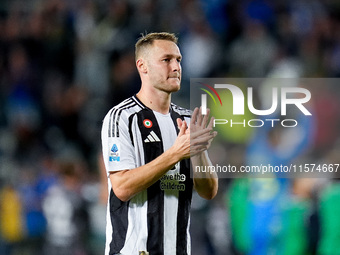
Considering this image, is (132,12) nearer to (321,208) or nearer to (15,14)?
(15,14)

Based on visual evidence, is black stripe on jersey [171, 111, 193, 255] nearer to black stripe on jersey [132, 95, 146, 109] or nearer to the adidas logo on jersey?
the adidas logo on jersey

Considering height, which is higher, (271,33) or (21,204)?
(271,33)

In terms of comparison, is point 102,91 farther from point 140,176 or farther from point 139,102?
point 140,176

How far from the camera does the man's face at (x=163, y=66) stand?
3.50m

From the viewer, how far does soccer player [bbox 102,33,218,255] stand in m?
3.20

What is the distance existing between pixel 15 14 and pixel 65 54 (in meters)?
1.23

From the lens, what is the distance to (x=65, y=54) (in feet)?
25.7

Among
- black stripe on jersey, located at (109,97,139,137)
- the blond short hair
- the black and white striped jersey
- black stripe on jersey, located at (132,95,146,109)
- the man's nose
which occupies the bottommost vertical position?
the black and white striped jersey

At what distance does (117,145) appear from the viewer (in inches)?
131

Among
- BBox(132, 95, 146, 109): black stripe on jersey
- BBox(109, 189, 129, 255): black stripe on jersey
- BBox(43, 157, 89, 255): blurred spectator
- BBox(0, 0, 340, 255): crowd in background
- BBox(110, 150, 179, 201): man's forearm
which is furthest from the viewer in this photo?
BBox(43, 157, 89, 255): blurred spectator

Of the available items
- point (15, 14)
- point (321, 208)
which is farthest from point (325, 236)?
point (15, 14)

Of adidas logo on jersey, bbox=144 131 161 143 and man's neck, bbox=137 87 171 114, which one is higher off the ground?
man's neck, bbox=137 87 171 114

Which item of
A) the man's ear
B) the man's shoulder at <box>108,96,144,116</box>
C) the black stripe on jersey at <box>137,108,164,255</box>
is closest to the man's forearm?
the black stripe on jersey at <box>137,108,164,255</box>

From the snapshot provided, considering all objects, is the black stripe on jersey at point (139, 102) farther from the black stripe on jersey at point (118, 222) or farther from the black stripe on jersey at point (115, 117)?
the black stripe on jersey at point (118, 222)
